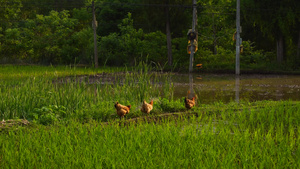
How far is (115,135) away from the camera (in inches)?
290

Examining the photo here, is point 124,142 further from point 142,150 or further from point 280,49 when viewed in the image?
point 280,49

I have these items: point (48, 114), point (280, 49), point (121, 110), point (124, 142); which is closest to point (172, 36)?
point (280, 49)

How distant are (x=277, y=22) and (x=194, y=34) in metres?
6.07

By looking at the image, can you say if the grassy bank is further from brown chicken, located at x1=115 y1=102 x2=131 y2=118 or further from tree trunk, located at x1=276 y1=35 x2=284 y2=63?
tree trunk, located at x1=276 y1=35 x2=284 y2=63

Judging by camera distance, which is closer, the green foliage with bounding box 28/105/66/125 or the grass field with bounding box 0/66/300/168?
the grass field with bounding box 0/66/300/168

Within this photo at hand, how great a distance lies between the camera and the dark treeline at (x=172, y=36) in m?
30.5

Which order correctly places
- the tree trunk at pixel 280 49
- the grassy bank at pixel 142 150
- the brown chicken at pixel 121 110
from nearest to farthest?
the grassy bank at pixel 142 150, the brown chicken at pixel 121 110, the tree trunk at pixel 280 49

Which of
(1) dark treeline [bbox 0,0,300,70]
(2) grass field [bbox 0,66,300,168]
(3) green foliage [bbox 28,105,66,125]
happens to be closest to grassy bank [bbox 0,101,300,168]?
(2) grass field [bbox 0,66,300,168]

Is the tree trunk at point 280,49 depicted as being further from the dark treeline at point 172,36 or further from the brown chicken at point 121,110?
the brown chicken at point 121,110

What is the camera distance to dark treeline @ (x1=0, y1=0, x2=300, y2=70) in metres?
30.5

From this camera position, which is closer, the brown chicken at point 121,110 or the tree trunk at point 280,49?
the brown chicken at point 121,110

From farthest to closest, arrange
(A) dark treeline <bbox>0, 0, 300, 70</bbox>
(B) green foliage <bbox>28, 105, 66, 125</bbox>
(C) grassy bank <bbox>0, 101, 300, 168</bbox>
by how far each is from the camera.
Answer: (A) dark treeline <bbox>0, 0, 300, 70</bbox> < (B) green foliage <bbox>28, 105, 66, 125</bbox> < (C) grassy bank <bbox>0, 101, 300, 168</bbox>

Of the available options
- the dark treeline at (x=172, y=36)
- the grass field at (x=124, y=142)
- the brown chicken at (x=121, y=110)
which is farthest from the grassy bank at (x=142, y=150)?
the dark treeline at (x=172, y=36)

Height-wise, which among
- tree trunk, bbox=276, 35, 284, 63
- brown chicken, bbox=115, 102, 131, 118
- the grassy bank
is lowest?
the grassy bank
